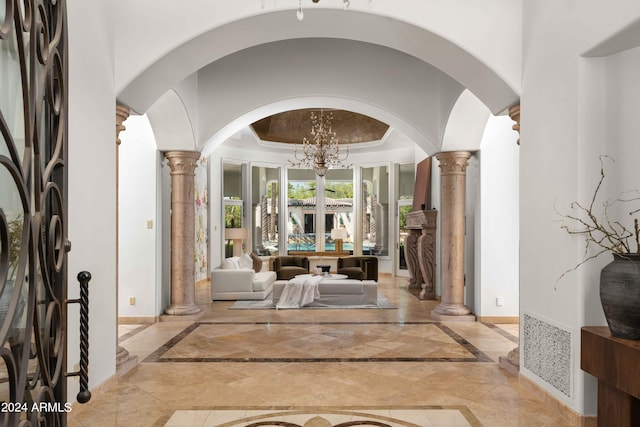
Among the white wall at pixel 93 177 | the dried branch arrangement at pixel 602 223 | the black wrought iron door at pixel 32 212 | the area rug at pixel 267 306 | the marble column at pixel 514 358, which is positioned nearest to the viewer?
the black wrought iron door at pixel 32 212

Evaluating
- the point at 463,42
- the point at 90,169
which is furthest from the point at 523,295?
the point at 90,169

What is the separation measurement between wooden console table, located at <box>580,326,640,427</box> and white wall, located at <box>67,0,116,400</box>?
3673 millimetres

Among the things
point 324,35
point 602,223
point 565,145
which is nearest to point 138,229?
point 324,35

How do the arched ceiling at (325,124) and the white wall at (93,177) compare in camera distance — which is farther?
the arched ceiling at (325,124)

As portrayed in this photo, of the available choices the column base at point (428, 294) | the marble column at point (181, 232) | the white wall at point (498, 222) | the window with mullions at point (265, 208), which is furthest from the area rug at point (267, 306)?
the window with mullions at point (265, 208)

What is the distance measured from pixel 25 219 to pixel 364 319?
5644mm

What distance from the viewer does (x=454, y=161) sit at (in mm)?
7223

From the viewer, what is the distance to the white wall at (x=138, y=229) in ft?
22.9

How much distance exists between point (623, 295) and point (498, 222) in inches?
170

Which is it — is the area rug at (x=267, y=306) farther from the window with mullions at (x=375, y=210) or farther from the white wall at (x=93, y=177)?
the window with mullions at (x=375, y=210)

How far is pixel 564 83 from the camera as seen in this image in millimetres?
3508

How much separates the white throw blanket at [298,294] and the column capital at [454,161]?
9.60ft

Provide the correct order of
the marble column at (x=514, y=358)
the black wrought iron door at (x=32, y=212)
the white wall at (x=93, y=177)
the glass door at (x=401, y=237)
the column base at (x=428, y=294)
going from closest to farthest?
the black wrought iron door at (x=32, y=212) < the white wall at (x=93, y=177) < the marble column at (x=514, y=358) < the column base at (x=428, y=294) < the glass door at (x=401, y=237)

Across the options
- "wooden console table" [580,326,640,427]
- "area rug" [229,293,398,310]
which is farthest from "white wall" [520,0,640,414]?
"area rug" [229,293,398,310]
